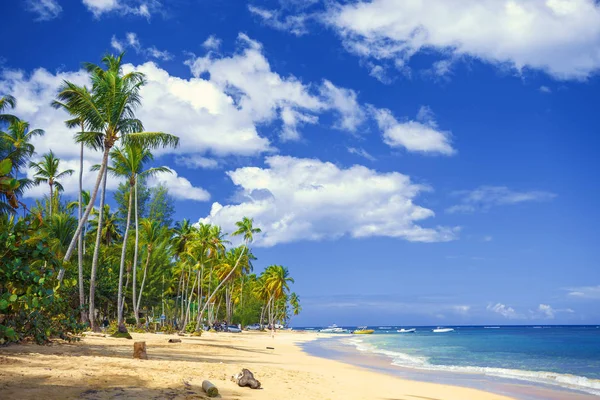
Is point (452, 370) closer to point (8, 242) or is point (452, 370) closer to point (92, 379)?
point (92, 379)

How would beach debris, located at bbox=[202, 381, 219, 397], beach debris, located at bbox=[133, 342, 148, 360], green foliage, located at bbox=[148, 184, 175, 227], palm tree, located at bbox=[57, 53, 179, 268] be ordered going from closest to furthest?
beach debris, located at bbox=[202, 381, 219, 397] < beach debris, located at bbox=[133, 342, 148, 360] < palm tree, located at bbox=[57, 53, 179, 268] < green foliage, located at bbox=[148, 184, 175, 227]

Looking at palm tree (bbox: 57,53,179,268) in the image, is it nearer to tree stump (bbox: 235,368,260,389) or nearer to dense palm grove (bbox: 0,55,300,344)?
dense palm grove (bbox: 0,55,300,344)

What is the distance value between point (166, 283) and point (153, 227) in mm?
15866

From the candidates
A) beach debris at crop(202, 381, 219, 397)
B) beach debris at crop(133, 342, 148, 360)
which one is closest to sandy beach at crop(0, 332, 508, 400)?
beach debris at crop(202, 381, 219, 397)

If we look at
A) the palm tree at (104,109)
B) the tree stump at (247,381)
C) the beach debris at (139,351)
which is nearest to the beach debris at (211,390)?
the tree stump at (247,381)

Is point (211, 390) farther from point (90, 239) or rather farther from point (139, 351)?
point (90, 239)

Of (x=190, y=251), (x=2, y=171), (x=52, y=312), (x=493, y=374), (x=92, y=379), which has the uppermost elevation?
(x=190, y=251)

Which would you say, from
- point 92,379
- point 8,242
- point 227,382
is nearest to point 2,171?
point 8,242

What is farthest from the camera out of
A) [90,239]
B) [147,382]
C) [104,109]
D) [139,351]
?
[90,239]

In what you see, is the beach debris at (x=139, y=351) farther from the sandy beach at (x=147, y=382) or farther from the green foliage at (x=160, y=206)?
the green foliage at (x=160, y=206)

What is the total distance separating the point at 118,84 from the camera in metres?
22.7

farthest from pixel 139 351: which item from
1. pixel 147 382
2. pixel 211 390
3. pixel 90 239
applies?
pixel 90 239

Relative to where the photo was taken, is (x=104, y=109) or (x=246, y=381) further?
(x=104, y=109)

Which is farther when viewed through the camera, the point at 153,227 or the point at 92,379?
the point at 153,227
